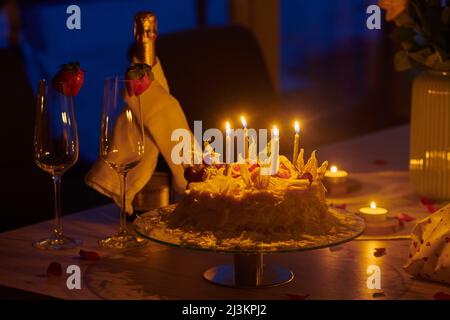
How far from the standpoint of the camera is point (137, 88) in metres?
1.51

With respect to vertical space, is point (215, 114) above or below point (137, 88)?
below

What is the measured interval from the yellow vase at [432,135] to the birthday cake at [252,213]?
571mm

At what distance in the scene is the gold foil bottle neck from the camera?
160 cm

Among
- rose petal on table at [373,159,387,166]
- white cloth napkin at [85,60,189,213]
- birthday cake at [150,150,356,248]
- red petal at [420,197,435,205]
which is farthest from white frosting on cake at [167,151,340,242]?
rose petal on table at [373,159,387,166]

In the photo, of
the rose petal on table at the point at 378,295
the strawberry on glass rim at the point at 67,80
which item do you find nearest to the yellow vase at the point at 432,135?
the rose petal on table at the point at 378,295

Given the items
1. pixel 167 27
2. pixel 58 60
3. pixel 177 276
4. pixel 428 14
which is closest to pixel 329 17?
pixel 167 27

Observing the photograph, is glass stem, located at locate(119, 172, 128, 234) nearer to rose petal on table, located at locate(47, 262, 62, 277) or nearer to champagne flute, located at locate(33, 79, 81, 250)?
Answer: champagne flute, located at locate(33, 79, 81, 250)

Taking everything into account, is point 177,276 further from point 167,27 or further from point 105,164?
point 167,27

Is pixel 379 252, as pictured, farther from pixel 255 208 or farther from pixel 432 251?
pixel 255 208

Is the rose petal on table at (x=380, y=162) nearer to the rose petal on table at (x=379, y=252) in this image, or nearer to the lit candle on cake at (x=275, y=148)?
the rose petal on table at (x=379, y=252)

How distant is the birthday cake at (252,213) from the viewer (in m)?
1.25

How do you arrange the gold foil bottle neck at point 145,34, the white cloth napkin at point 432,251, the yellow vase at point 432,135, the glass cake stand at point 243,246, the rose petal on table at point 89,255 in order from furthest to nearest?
1. the yellow vase at point 432,135
2. the gold foil bottle neck at point 145,34
3. the rose petal on table at point 89,255
4. the white cloth napkin at point 432,251
5. the glass cake stand at point 243,246

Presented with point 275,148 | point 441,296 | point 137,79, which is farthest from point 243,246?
point 137,79
